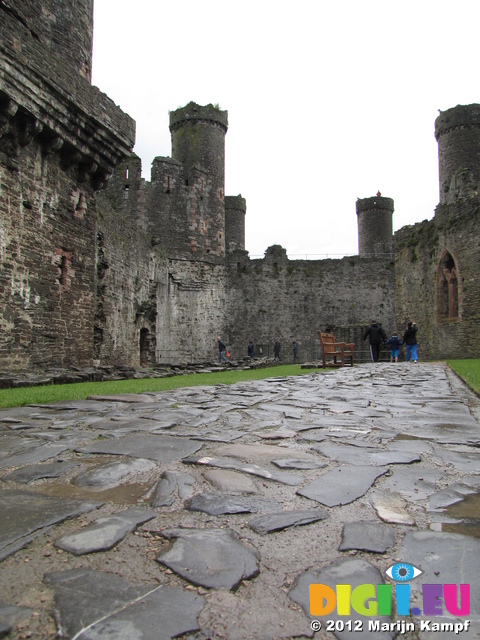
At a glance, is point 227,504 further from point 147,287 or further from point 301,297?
point 301,297

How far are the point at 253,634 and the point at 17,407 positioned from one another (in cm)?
441

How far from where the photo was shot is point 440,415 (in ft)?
14.0

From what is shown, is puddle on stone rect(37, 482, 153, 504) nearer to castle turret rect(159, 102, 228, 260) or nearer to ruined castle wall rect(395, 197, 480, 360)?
ruined castle wall rect(395, 197, 480, 360)

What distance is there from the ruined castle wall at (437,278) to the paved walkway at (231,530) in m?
16.9

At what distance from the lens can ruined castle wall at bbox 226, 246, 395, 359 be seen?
2877 cm

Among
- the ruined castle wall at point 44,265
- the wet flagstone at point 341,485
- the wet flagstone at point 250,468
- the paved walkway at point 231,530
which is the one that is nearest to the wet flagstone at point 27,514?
→ the paved walkway at point 231,530

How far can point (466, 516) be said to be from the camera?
182cm

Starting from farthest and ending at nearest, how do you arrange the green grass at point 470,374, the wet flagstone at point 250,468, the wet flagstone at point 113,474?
the green grass at point 470,374 < the wet flagstone at point 250,468 < the wet flagstone at point 113,474

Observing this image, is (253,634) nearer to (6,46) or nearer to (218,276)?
(6,46)

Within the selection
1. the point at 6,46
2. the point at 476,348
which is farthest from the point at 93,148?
the point at 476,348

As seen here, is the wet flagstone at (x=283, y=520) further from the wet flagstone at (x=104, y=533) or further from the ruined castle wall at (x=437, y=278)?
the ruined castle wall at (x=437, y=278)

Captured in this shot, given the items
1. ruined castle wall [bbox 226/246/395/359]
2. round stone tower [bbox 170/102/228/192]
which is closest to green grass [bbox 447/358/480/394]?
ruined castle wall [bbox 226/246/395/359]

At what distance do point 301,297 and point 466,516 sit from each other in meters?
27.5

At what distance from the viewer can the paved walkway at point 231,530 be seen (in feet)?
3.94
